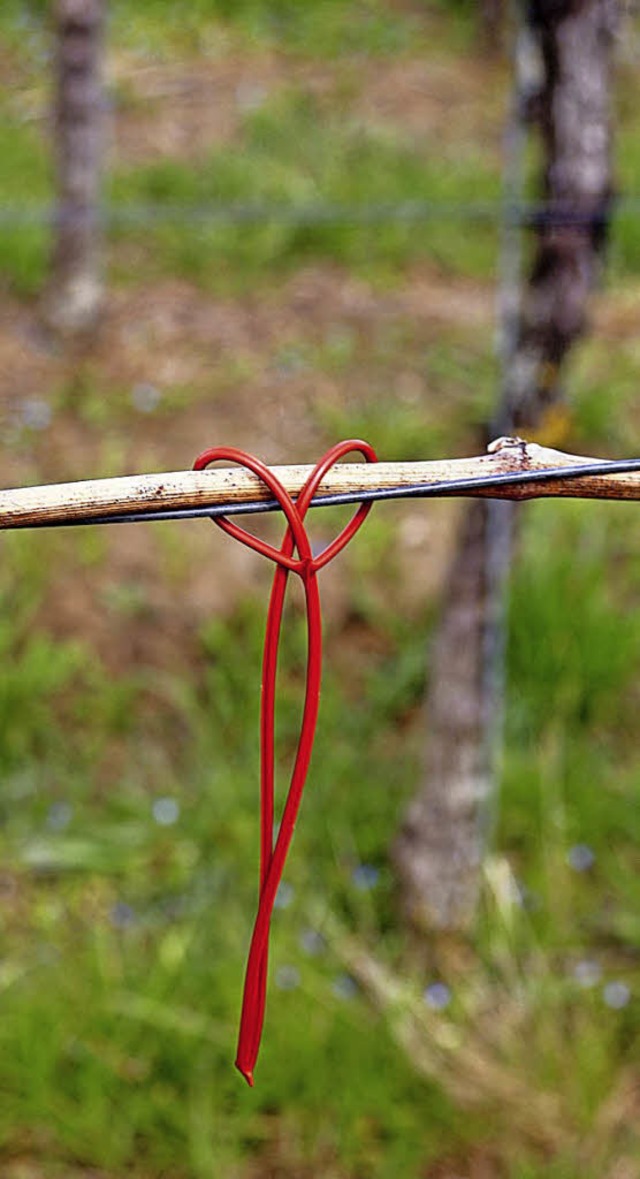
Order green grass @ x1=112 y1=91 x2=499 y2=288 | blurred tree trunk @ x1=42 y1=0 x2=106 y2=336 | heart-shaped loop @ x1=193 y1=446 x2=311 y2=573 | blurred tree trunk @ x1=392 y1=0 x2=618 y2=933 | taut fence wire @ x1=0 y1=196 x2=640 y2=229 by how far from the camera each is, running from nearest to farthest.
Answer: heart-shaped loop @ x1=193 y1=446 x2=311 y2=573 → blurred tree trunk @ x1=392 y1=0 x2=618 y2=933 → blurred tree trunk @ x1=42 y1=0 x2=106 y2=336 → taut fence wire @ x1=0 y1=196 x2=640 y2=229 → green grass @ x1=112 y1=91 x2=499 y2=288

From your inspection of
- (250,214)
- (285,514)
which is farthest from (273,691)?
(250,214)

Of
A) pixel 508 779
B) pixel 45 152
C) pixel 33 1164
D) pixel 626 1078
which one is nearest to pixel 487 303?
pixel 45 152

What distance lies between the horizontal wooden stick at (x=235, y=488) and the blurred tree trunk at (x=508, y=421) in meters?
1.02

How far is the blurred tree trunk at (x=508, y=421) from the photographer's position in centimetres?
171

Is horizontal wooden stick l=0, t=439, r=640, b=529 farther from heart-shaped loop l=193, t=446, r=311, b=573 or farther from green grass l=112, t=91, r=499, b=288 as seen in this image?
green grass l=112, t=91, r=499, b=288

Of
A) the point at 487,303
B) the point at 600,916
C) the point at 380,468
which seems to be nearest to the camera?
the point at 380,468

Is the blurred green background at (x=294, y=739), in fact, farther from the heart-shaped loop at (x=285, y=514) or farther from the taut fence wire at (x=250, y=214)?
the heart-shaped loop at (x=285, y=514)

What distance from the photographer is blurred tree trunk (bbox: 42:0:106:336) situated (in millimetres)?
3148

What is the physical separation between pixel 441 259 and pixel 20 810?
2257 millimetres

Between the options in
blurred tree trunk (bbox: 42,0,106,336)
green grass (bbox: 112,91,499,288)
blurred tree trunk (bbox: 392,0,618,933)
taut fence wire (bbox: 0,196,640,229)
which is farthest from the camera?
green grass (bbox: 112,91,499,288)

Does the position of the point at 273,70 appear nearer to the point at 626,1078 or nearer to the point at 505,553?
the point at 505,553

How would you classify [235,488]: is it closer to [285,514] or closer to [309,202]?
[285,514]

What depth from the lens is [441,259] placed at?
386 cm

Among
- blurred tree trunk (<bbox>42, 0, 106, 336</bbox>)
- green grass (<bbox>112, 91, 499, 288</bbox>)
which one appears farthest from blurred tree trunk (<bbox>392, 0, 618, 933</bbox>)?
green grass (<bbox>112, 91, 499, 288</bbox>)
